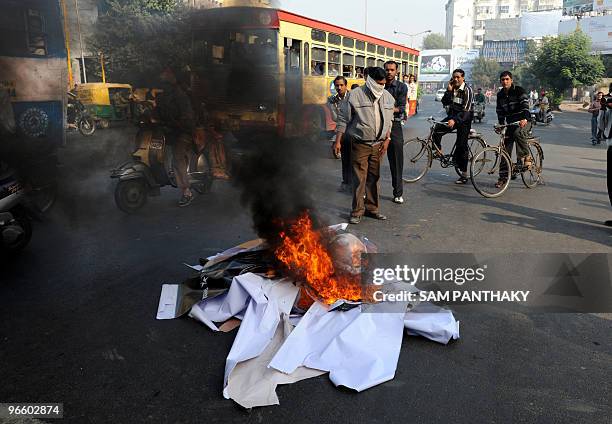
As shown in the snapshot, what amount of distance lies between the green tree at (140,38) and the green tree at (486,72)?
269 ft

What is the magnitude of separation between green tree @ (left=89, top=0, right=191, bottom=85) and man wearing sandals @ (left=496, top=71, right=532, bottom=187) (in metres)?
4.87

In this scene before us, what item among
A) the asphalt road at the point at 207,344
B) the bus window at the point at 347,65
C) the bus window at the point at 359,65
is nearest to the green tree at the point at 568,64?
the bus window at the point at 359,65

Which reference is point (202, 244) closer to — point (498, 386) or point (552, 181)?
point (498, 386)

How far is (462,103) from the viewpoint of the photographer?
7.71m

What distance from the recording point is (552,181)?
8.77 metres

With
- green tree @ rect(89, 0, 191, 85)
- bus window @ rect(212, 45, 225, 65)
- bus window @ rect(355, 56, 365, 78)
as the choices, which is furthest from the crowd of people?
bus window @ rect(355, 56, 365, 78)

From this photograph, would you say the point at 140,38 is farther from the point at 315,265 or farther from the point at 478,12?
the point at 478,12

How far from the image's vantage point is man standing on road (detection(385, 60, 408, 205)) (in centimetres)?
694

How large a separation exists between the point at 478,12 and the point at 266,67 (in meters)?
135

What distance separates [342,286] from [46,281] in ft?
8.79

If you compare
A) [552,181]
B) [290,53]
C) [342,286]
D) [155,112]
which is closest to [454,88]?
[552,181]

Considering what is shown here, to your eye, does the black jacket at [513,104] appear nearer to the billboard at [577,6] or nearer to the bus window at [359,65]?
the bus window at [359,65]

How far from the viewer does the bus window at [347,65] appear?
14.3m

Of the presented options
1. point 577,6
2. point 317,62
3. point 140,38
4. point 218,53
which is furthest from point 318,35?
point 577,6
